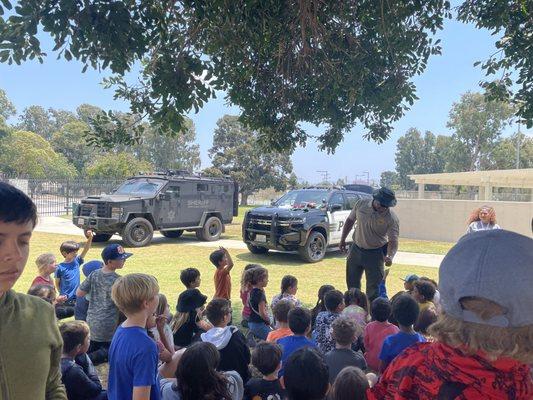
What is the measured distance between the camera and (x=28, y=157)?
46.5 metres

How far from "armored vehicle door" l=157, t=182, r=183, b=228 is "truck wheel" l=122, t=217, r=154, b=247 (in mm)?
546

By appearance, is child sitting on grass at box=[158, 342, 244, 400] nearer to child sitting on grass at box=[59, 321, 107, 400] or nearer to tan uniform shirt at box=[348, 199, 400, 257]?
child sitting on grass at box=[59, 321, 107, 400]

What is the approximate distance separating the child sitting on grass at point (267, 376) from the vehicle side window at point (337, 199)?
9535 millimetres

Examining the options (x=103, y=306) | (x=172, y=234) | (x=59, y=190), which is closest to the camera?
(x=103, y=306)

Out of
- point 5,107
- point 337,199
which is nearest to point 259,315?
point 337,199

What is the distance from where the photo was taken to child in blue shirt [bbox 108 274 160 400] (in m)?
2.74

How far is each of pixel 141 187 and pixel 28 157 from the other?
37339 mm

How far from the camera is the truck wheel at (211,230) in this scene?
15867 millimetres

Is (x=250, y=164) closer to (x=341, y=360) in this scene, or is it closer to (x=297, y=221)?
(x=297, y=221)

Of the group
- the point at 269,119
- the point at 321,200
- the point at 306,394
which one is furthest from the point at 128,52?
the point at 321,200

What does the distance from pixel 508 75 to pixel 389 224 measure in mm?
2669

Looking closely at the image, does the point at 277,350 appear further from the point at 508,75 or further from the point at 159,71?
the point at 508,75

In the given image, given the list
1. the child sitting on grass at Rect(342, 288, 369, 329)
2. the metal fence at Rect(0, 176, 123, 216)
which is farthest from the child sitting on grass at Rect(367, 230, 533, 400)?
the metal fence at Rect(0, 176, 123, 216)

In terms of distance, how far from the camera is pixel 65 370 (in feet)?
10.6
